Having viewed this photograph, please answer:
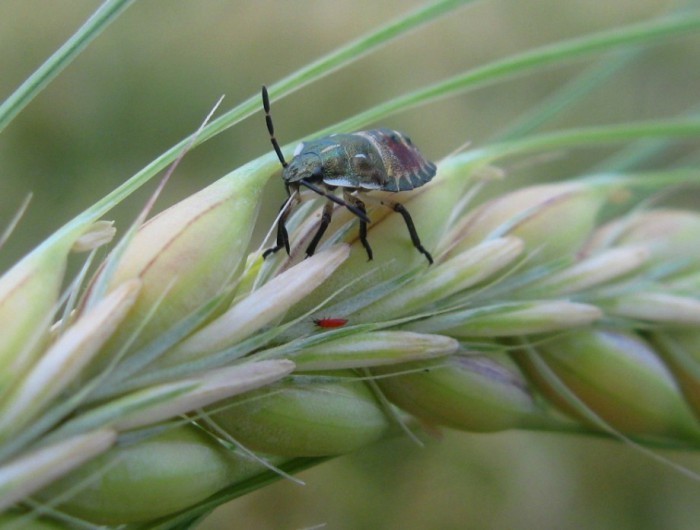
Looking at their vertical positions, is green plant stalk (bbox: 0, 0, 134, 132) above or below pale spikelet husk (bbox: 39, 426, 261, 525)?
above

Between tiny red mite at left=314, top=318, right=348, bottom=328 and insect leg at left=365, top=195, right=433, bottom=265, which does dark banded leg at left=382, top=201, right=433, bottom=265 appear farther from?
tiny red mite at left=314, top=318, right=348, bottom=328

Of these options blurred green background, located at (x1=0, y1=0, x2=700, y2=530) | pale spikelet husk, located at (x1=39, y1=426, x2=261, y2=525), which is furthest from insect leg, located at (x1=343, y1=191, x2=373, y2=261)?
blurred green background, located at (x1=0, y1=0, x2=700, y2=530)

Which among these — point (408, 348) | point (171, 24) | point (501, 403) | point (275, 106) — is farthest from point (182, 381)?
point (171, 24)

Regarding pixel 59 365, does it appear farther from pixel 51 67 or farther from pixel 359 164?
pixel 359 164

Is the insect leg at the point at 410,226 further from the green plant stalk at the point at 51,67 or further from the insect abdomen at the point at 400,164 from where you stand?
the green plant stalk at the point at 51,67

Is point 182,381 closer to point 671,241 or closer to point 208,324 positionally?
point 208,324

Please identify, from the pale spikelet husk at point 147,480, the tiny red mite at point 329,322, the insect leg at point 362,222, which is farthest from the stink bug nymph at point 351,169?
the pale spikelet husk at point 147,480
